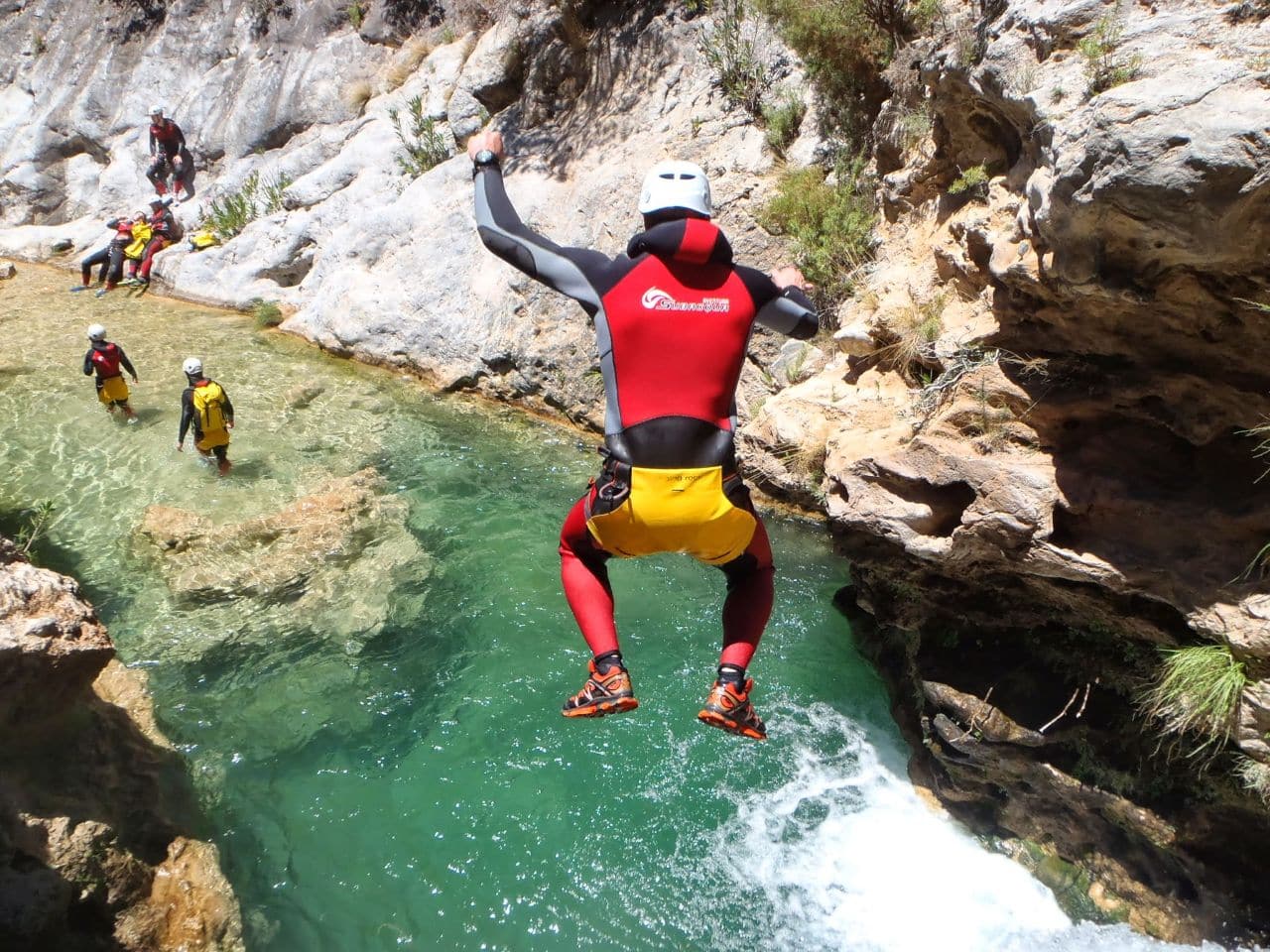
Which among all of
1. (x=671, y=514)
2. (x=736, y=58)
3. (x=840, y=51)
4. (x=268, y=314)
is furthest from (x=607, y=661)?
(x=268, y=314)

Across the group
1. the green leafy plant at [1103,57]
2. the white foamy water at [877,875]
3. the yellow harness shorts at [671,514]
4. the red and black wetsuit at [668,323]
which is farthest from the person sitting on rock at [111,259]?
the green leafy plant at [1103,57]

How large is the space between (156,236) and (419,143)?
5420 millimetres

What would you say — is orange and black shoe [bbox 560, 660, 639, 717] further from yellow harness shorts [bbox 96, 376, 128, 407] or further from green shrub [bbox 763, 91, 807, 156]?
yellow harness shorts [bbox 96, 376, 128, 407]

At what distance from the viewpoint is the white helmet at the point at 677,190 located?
3.11 metres

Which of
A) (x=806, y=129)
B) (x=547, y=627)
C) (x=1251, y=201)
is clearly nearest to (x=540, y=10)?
(x=806, y=129)

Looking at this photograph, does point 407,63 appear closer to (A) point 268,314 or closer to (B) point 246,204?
(B) point 246,204

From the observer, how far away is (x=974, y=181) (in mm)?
6105

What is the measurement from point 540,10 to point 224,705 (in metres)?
10.0

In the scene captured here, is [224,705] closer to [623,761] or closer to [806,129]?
[623,761]

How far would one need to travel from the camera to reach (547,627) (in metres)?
6.47

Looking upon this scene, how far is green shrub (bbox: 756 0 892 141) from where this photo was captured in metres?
7.89

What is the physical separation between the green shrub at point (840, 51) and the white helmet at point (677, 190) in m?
5.78

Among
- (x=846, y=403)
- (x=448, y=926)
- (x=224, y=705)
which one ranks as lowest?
(x=448, y=926)

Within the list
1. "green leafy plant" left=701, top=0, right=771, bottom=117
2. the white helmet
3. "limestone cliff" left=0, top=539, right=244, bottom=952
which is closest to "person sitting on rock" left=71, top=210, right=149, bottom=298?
"green leafy plant" left=701, top=0, right=771, bottom=117
